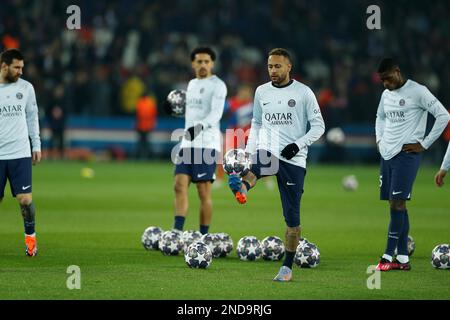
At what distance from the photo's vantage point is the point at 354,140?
36.4 metres

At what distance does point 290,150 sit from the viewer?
1149 cm

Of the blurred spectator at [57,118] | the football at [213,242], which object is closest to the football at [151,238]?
the football at [213,242]

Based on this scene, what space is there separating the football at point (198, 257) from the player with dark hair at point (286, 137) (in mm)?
1220

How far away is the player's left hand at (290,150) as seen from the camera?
11.5m

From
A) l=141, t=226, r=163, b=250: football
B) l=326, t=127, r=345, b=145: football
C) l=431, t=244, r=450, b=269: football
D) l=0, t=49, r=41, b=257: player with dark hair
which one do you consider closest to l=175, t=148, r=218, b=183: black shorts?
l=141, t=226, r=163, b=250: football

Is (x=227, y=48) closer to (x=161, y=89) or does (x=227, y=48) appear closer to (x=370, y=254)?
(x=161, y=89)

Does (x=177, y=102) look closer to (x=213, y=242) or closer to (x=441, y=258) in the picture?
(x=213, y=242)

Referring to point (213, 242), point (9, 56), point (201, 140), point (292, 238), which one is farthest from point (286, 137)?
point (9, 56)

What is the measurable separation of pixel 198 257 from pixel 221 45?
26.0 metres

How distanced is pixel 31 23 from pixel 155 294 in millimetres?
28257

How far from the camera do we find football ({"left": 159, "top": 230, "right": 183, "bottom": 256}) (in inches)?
560

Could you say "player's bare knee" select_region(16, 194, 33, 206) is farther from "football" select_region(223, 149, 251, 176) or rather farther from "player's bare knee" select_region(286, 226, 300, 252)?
"player's bare knee" select_region(286, 226, 300, 252)

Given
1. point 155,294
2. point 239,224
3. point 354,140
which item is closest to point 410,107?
point 155,294

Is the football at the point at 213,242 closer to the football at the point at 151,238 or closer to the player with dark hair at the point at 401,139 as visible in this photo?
the football at the point at 151,238
